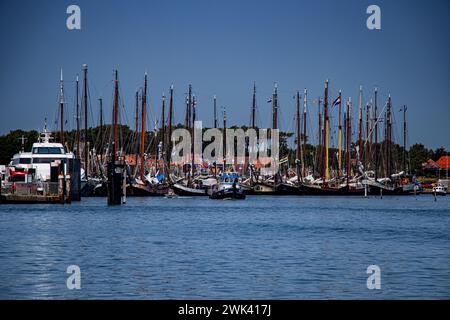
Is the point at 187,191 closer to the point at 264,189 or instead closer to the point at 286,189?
the point at 264,189

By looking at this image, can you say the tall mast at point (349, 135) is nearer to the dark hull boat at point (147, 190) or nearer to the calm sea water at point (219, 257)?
the dark hull boat at point (147, 190)

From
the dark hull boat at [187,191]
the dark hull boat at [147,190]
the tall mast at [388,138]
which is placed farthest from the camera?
the tall mast at [388,138]

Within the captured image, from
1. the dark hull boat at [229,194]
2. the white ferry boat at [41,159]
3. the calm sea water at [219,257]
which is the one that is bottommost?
the calm sea water at [219,257]

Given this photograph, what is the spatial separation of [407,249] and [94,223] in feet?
79.7

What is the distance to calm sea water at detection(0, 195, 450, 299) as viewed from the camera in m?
29.4

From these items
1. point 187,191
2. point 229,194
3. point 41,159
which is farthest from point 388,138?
point 41,159

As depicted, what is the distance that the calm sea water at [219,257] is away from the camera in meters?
29.4

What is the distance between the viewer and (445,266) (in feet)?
120

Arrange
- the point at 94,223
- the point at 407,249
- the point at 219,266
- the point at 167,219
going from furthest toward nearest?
the point at 167,219, the point at 94,223, the point at 407,249, the point at 219,266

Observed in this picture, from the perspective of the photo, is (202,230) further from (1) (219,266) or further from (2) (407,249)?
(1) (219,266)

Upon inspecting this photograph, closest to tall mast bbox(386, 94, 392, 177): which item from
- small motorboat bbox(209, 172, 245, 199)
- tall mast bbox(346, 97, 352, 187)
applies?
tall mast bbox(346, 97, 352, 187)

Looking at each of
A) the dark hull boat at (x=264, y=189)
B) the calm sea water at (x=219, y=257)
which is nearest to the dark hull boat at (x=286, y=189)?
the dark hull boat at (x=264, y=189)

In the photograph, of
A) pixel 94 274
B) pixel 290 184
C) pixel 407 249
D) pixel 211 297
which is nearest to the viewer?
pixel 211 297

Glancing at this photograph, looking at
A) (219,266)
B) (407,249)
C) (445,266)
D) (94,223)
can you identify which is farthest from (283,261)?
(94,223)
